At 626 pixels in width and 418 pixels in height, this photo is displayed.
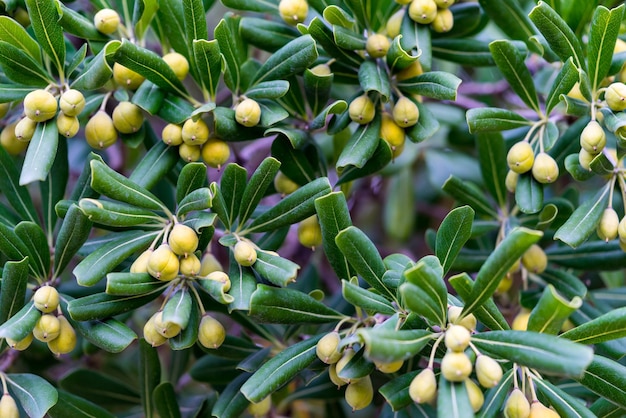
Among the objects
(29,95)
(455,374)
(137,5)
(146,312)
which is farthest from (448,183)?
(146,312)

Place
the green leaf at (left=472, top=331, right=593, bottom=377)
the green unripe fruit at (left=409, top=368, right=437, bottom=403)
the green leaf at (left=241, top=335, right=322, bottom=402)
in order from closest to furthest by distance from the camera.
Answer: the green leaf at (left=472, top=331, right=593, bottom=377)
the green unripe fruit at (left=409, top=368, right=437, bottom=403)
the green leaf at (left=241, top=335, right=322, bottom=402)

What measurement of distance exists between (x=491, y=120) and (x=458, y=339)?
48 cm

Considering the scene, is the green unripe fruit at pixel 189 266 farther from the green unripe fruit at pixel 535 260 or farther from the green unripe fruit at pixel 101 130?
the green unripe fruit at pixel 535 260

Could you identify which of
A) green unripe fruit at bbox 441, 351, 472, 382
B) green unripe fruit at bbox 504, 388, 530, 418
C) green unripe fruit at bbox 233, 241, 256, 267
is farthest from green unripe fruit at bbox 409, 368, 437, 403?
green unripe fruit at bbox 233, 241, 256, 267

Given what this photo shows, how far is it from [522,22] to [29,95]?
1.00 meters

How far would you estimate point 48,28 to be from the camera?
4.16 ft

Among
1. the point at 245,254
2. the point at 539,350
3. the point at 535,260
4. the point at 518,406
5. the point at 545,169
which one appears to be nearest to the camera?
the point at 539,350

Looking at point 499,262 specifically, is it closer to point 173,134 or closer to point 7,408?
point 173,134

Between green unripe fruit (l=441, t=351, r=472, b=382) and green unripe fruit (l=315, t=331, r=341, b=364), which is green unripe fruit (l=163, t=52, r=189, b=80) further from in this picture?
green unripe fruit (l=441, t=351, r=472, b=382)

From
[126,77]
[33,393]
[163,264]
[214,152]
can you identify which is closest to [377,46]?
[214,152]

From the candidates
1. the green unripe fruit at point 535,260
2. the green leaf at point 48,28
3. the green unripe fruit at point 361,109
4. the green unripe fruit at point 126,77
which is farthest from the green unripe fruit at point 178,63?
the green unripe fruit at point 535,260

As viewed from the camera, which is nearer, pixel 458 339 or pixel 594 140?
pixel 458 339

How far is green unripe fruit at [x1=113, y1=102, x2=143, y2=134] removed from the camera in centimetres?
136

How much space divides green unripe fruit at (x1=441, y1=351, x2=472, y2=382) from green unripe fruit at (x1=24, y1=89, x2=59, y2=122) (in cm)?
81
